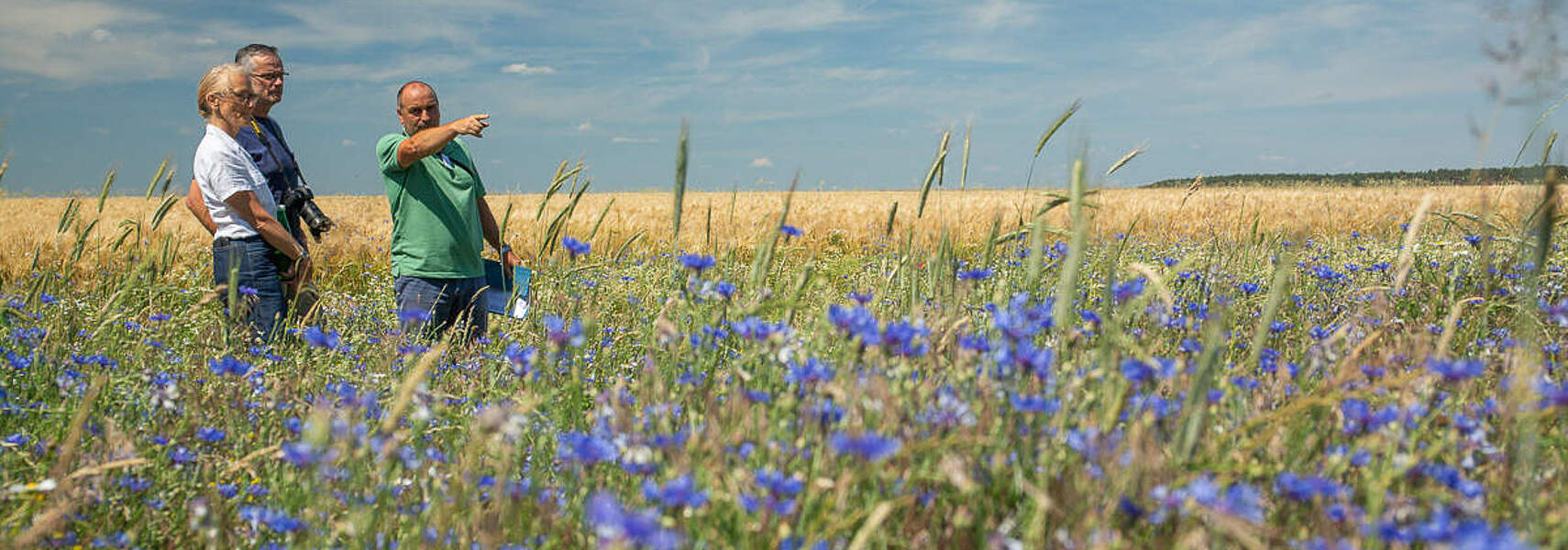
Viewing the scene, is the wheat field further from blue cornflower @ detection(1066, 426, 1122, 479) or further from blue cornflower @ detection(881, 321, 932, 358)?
blue cornflower @ detection(1066, 426, 1122, 479)

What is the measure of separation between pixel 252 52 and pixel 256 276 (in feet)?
4.31

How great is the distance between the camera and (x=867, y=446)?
1517 mm

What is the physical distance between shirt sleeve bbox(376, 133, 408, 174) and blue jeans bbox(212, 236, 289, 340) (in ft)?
2.24

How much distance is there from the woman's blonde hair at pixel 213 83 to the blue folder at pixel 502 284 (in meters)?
1.58

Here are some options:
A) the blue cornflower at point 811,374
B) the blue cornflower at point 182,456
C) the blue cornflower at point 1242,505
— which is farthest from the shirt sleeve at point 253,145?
the blue cornflower at point 1242,505

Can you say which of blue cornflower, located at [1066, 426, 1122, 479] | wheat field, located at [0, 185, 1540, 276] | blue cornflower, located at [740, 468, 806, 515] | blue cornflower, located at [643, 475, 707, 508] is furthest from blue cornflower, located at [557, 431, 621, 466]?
wheat field, located at [0, 185, 1540, 276]

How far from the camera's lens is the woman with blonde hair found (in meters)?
4.09

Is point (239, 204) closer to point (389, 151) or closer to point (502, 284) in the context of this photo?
point (389, 151)

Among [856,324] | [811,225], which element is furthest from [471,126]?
[811,225]

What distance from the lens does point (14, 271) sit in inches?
328

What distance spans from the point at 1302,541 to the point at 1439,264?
440 cm

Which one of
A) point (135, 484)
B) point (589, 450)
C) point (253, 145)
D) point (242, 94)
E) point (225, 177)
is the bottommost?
point (135, 484)

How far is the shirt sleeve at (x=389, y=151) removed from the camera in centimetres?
454

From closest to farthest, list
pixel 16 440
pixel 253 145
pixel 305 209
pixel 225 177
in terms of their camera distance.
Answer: pixel 16 440 < pixel 225 177 < pixel 253 145 < pixel 305 209
